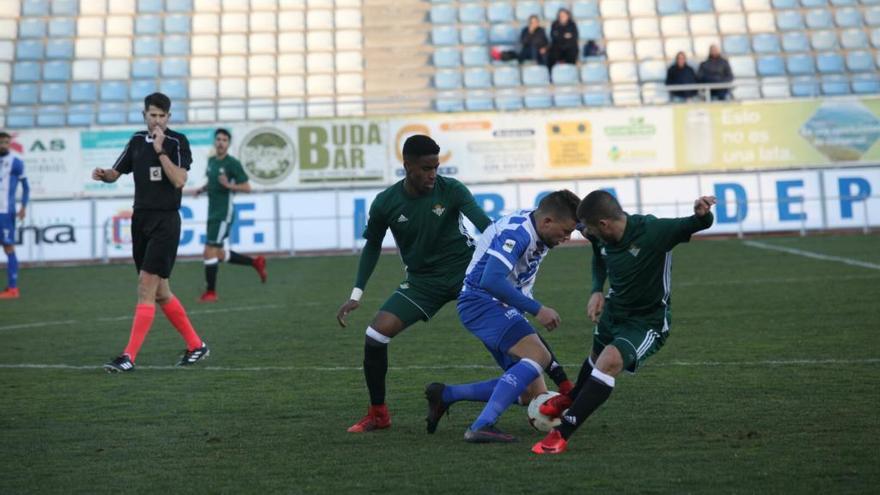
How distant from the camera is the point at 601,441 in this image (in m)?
6.99

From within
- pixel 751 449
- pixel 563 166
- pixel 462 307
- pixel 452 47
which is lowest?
pixel 751 449

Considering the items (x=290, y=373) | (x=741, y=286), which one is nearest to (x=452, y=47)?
(x=741, y=286)

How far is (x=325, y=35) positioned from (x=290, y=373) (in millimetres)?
22378

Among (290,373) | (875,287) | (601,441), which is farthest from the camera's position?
(875,287)

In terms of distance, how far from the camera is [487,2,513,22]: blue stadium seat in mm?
31672

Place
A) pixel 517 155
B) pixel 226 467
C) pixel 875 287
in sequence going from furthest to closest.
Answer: pixel 517 155 < pixel 875 287 < pixel 226 467

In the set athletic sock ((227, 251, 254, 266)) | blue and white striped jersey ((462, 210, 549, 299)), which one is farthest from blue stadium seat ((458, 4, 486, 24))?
blue and white striped jersey ((462, 210, 549, 299))

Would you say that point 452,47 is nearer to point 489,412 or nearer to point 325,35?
point 325,35

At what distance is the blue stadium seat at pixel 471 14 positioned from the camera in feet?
104

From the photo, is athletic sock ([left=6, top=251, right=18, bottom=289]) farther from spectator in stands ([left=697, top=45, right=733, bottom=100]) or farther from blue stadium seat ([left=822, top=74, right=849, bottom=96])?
blue stadium seat ([left=822, top=74, right=849, bottom=96])

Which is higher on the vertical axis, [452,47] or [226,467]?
[452,47]

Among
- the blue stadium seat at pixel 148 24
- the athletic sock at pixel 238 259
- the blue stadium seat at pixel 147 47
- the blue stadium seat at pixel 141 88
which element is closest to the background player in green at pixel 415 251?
the athletic sock at pixel 238 259

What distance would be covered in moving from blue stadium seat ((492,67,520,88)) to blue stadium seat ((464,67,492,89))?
156 millimetres

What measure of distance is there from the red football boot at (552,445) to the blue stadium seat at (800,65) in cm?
2521
